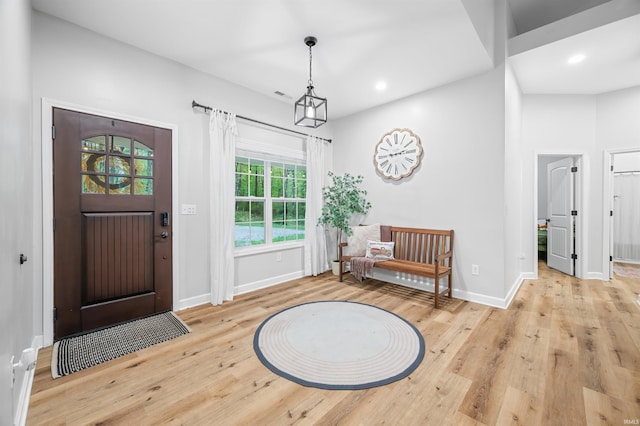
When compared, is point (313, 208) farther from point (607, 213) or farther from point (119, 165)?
point (607, 213)

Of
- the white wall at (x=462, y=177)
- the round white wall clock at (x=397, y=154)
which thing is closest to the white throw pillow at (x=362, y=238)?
the white wall at (x=462, y=177)

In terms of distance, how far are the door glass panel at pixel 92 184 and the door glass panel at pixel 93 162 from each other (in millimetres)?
63

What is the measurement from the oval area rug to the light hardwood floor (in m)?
0.09

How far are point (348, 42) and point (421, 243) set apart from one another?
2603mm

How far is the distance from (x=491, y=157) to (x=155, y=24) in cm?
369

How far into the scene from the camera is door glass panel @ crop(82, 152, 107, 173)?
95.5 inches

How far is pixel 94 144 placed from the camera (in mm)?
2475

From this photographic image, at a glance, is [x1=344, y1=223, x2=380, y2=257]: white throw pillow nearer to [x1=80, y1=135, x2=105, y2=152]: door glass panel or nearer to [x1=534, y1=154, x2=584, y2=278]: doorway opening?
[x1=534, y1=154, x2=584, y2=278]: doorway opening

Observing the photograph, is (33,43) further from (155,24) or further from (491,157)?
(491,157)

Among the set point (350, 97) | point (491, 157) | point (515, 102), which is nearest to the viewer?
point (491, 157)

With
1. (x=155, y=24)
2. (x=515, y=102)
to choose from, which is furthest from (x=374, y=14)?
(x=515, y=102)

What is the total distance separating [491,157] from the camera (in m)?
3.12

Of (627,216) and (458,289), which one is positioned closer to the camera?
(458,289)

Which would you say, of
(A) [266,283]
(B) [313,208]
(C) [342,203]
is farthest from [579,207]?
(A) [266,283]
